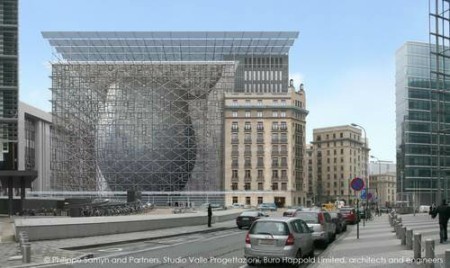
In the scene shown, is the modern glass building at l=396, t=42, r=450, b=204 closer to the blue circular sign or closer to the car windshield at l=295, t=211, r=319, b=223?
the blue circular sign

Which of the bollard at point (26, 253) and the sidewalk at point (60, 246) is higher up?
the bollard at point (26, 253)

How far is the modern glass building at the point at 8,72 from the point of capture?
40609mm

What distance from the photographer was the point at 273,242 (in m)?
14.3

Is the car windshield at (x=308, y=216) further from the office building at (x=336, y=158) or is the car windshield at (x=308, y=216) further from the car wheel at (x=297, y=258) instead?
the office building at (x=336, y=158)

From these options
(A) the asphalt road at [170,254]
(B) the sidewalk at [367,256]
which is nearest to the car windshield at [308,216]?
(B) the sidewalk at [367,256]

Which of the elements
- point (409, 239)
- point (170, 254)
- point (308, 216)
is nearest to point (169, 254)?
point (170, 254)

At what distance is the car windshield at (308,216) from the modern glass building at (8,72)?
26.7 metres

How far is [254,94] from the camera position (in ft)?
414

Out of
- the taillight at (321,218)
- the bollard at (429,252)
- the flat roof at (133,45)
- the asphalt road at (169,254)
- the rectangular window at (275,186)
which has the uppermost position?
the flat roof at (133,45)

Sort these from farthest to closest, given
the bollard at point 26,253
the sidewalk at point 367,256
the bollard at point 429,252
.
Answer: the sidewalk at point 367,256, the bollard at point 26,253, the bollard at point 429,252

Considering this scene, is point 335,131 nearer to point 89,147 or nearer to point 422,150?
point 422,150

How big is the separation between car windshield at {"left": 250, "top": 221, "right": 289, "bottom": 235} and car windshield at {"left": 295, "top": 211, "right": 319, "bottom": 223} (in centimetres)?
691

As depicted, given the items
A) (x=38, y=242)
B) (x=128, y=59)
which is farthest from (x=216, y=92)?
(x=38, y=242)

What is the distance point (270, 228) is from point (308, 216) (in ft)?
25.2
